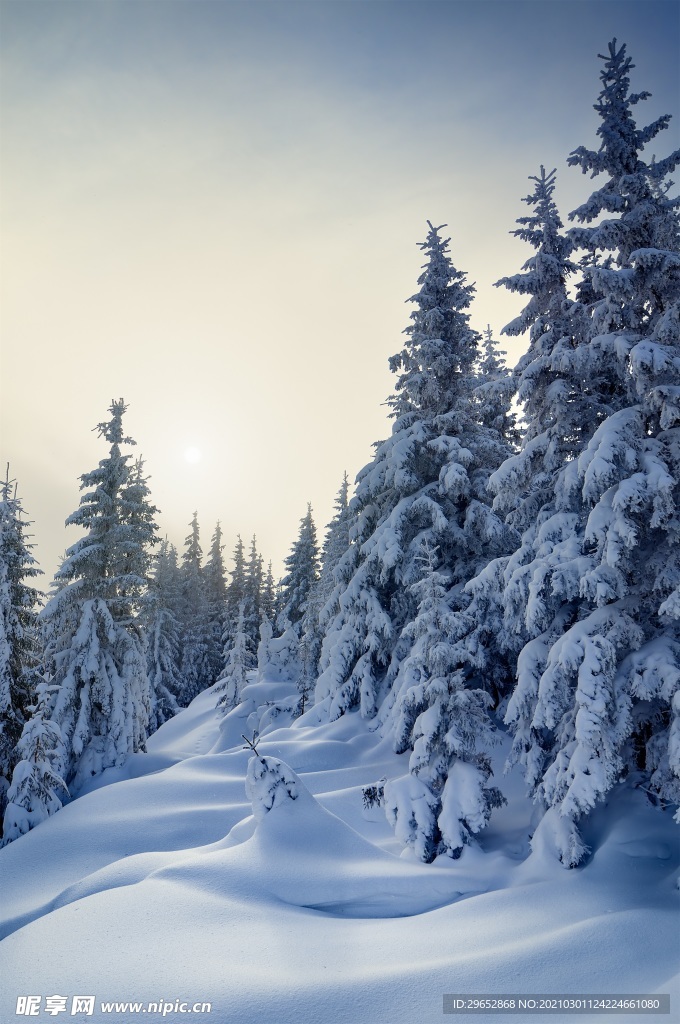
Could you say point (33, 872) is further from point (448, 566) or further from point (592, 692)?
point (448, 566)

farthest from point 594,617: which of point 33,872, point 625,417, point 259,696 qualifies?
point 259,696

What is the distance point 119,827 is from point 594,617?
10775 mm

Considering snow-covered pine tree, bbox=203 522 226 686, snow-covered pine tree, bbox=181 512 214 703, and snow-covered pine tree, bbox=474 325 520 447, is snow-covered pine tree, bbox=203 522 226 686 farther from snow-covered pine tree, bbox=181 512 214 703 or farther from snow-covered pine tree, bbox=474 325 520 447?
snow-covered pine tree, bbox=474 325 520 447

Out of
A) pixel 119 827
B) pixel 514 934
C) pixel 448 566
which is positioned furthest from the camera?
pixel 448 566

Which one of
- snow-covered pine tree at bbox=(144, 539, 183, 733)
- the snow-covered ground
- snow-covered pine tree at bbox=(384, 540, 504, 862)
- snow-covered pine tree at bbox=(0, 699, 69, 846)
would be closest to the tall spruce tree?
snow-covered pine tree at bbox=(0, 699, 69, 846)

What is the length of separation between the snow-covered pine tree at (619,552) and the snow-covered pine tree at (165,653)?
33.0 meters

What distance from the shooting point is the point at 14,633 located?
56.6 feet

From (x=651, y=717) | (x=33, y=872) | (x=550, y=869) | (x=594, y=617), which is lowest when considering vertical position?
(x=33, y=872)

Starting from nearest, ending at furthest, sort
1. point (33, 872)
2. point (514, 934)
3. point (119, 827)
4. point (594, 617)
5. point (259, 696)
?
point (514, 934) < point (594, 617) < point (33, 872) < point (119, 827) < point (259, 696)

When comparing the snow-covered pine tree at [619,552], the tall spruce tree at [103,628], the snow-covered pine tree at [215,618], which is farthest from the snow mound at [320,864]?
the snow-covered pine tree at [215,618]

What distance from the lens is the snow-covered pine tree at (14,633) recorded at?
16.5 meters

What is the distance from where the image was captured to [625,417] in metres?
Answer: 8.65

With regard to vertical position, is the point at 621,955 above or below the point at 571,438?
below

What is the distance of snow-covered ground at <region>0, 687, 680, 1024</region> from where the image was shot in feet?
16.9
